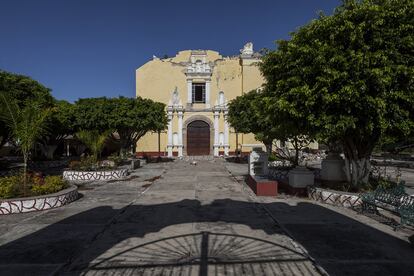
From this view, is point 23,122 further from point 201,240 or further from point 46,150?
point 46,150

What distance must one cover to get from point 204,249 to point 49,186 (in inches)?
253

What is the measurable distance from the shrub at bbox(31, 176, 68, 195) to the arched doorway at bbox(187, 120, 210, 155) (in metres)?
22.2

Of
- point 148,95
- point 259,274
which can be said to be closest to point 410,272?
point 259,274

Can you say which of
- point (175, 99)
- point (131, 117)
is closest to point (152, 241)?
point (131, 117)

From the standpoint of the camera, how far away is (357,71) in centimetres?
829

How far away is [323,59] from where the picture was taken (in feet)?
27.9

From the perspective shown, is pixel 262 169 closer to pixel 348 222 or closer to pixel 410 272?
pixel 348 222

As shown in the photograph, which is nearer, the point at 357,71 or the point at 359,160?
the point at 357,71

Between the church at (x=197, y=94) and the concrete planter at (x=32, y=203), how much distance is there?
890 inches

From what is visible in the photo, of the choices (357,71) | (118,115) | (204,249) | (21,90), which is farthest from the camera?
(118,115)

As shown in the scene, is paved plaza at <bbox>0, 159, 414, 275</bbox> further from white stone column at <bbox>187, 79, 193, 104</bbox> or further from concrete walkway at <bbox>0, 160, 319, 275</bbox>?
white stone column at <bbox>187, 79, 193, 104</bbox>

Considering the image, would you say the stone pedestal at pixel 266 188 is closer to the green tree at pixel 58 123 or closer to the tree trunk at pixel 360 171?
the tree trunk at pixel 360 171

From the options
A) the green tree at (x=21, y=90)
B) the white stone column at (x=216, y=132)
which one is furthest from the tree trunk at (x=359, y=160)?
the white stone column at (x=216, y=132)

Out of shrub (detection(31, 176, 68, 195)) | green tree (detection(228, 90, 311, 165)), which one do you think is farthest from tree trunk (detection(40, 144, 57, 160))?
shrub (detection(31, 176, 68, 195))
